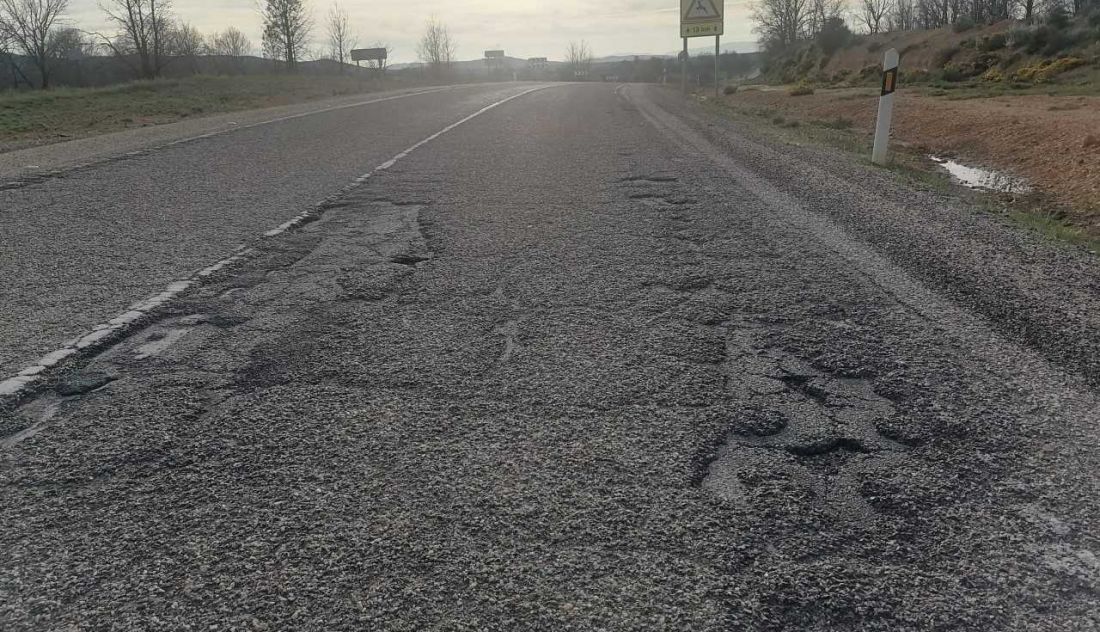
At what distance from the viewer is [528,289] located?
3.62 m

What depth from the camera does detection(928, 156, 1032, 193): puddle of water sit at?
7.33 m

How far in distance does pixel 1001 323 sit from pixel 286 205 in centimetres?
489

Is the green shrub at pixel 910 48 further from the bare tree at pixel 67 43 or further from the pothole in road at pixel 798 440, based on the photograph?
the bare tree at pixel 67 43

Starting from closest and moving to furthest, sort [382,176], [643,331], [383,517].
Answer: [383,517] < [643,331] < [382,176]

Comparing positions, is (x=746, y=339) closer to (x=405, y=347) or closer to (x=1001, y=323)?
(x=1001, y=323)

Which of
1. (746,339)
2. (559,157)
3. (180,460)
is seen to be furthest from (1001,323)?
(559,157)

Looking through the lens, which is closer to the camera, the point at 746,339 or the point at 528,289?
the point at 746,339

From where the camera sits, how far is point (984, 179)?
8.05 metres

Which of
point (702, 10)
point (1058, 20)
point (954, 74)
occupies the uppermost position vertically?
point (702, 10)

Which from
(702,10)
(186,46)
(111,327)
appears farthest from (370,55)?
(111,327)

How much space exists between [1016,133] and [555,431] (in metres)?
10.8

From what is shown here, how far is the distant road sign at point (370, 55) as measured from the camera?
6284cm

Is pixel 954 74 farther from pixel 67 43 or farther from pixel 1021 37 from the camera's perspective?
pixel 67 43

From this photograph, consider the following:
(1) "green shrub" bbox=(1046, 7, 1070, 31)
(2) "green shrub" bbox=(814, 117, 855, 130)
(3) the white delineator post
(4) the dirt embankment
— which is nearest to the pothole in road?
(4) the dirt embankment
